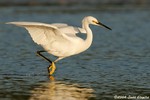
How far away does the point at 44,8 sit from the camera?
106 ft

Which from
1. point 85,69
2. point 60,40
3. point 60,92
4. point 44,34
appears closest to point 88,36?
point 60,40

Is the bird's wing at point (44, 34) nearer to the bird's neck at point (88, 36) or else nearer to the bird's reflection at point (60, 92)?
the bird's neck at point (88, 36)

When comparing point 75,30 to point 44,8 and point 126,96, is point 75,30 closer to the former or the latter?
point 126,96

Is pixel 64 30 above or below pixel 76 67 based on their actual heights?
above

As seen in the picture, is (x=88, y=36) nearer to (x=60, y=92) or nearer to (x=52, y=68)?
(x=52, y=68)

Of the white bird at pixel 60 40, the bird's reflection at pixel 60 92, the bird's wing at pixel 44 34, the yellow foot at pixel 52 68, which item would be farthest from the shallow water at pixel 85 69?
the bird's wing at pixel 44 34

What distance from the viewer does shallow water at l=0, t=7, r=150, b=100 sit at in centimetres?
1144

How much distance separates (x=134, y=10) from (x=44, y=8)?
569 cm

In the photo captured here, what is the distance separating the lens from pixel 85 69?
14.4 metres

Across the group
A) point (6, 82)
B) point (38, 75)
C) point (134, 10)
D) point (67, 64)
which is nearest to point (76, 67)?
point (67, 64)

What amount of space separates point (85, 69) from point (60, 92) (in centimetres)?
301

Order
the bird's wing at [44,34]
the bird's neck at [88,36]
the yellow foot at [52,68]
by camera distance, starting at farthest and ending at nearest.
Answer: the yellow foot at [52,68] → the bird's neck at [88,36] → the bird's wing at [44,34]

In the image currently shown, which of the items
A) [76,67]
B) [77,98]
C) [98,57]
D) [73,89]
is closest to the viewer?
[77,98]

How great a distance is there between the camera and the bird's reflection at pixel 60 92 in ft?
35.7
